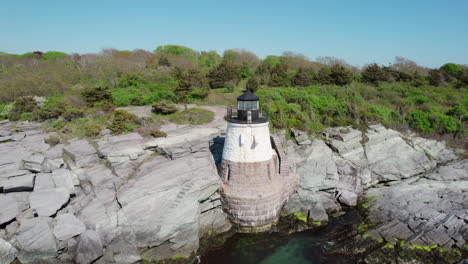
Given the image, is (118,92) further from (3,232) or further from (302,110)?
(302,110)

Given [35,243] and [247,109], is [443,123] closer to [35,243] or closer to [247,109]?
[247,109]

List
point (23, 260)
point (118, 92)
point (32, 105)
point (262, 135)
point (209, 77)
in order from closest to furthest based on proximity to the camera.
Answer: point (23, 260) < point (262, 135) < point (32, 105) < point (118, 92) < point (209, 77)

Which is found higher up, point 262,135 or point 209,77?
point 209,77

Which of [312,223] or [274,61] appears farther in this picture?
[274,61]

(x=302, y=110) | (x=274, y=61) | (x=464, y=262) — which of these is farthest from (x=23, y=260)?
(x=274, y=61)

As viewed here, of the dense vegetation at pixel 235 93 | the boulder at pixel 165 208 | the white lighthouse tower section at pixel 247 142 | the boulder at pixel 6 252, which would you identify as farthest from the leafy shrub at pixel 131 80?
the boulder at pixel 6 252

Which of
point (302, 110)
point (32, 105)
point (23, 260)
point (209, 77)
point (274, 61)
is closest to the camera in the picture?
point (23, 260)

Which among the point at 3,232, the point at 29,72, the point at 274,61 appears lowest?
the point at 3,232
